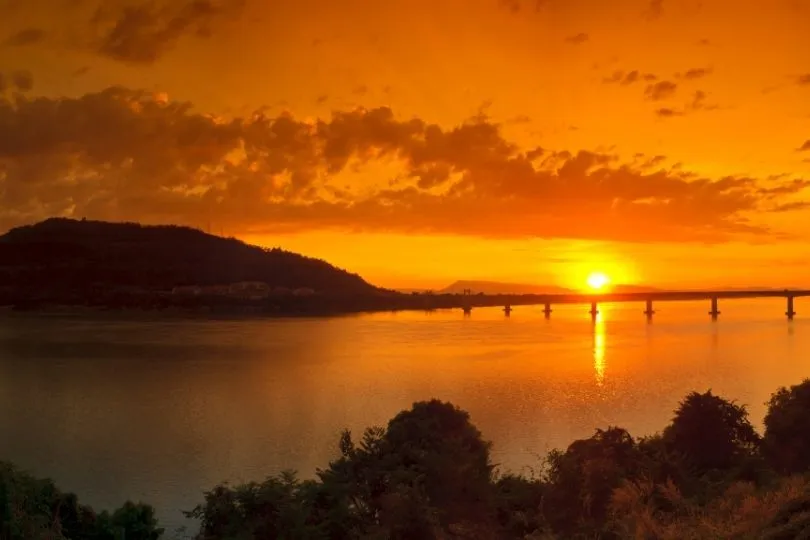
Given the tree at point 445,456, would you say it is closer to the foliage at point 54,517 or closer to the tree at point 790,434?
the foliage at point 54,517

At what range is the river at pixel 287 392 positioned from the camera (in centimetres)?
4475

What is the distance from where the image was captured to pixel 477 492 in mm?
26453

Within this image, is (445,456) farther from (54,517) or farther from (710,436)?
(54,517)

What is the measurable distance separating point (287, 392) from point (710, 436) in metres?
53.1

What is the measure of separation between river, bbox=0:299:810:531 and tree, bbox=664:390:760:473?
812 centimetres

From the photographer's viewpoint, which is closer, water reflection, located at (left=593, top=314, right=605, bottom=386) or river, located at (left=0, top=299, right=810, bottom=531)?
river, located at (left=0, top=299, right=810, bottom=531)

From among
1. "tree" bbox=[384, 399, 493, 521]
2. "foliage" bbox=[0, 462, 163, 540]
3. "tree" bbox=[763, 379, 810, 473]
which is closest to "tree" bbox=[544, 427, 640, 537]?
"tree" bbox=[384, 399, 493, 521]

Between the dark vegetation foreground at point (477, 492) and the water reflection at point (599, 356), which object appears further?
the water reflection at point (599, 356)

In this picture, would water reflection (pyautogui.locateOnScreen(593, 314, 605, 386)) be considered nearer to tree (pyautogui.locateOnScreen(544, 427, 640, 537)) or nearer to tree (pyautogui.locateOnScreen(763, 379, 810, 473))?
tree (pyautogui.locateOnScreen(763, 379, 810, 473))

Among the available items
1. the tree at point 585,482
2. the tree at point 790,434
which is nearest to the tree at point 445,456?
the tree at point 585,482

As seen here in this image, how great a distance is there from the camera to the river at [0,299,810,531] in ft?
147

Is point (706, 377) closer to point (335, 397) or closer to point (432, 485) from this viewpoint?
point (335, 397)

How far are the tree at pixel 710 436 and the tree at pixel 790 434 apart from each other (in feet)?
2.61

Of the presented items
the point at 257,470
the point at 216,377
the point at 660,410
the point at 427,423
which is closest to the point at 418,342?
the point at 216,377
